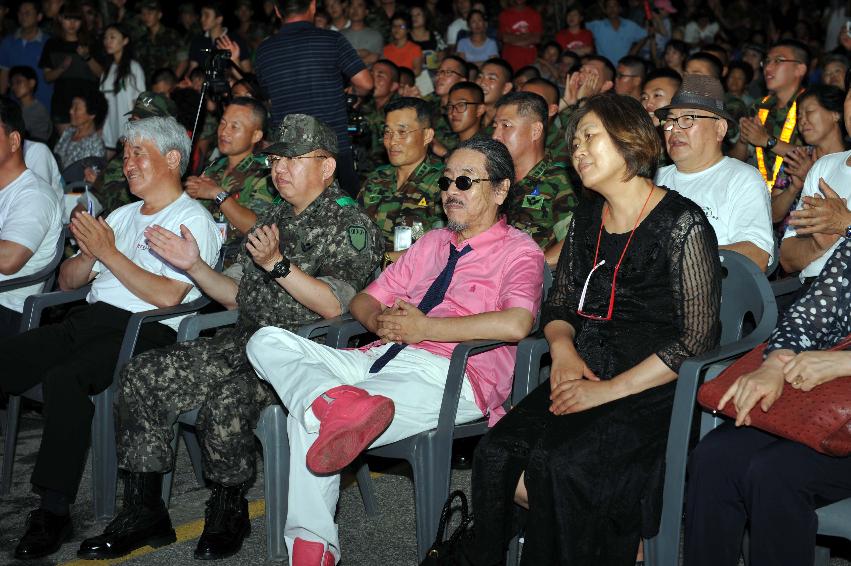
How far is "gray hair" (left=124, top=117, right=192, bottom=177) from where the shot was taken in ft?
15.1

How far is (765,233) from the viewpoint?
4113 mm

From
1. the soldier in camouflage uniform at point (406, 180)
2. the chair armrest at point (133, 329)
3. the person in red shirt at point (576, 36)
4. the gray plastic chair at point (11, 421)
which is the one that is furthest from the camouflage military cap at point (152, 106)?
the person in red shirt at point (576, 36)

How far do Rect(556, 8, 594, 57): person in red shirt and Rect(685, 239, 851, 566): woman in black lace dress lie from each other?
8226mm

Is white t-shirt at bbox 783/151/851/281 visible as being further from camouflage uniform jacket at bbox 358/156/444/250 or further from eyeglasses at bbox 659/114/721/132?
camouflage uniform jacket at bbox 358/156/444/250

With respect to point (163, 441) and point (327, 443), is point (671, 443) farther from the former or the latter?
point (163, 441)

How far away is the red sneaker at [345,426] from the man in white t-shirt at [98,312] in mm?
1267

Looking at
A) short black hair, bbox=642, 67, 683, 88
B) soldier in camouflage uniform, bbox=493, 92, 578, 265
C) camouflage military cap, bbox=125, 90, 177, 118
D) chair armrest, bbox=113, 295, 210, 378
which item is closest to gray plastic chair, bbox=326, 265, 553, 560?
chair armrest, bbox=113, 295, 210, 378

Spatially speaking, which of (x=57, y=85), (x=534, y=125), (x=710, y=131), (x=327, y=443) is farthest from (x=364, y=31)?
(x=327, y=443)

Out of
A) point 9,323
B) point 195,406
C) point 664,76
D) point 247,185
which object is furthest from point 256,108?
point 195,406

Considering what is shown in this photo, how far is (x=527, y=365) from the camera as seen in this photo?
3.51m

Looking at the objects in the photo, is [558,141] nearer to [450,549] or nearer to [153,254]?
[153,254]

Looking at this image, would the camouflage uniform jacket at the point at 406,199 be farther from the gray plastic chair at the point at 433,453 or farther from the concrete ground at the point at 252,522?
the gray plastic chair at the point at 433,453

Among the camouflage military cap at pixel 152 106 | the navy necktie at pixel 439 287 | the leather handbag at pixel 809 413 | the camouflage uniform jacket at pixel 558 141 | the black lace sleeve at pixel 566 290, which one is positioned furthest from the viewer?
the camouflage military cap at pixel 152 106

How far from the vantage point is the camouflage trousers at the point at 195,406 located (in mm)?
3758
